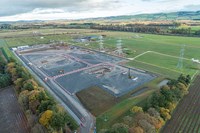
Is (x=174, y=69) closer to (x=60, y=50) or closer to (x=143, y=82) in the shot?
(x=143, y=82)

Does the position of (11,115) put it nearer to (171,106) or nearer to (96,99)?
(96,99)

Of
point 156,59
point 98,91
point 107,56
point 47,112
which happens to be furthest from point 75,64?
point 47,112

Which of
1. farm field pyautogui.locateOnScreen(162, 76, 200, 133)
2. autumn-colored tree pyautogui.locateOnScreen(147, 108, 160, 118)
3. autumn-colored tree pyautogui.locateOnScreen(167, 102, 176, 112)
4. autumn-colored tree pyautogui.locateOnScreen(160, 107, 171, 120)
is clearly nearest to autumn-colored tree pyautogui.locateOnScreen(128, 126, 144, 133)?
autumn-colored tree pyautogui.locateOnScreen(147, 108, 160, 118)

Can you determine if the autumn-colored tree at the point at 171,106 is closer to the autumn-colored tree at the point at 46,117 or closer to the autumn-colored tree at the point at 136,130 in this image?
the autumn-colored tree at the point at 136,130

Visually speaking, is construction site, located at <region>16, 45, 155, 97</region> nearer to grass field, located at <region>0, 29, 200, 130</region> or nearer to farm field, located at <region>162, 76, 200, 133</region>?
grass field, located at <region>0, 29, 200, 130</region>

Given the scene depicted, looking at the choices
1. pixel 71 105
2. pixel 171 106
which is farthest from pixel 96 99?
pixel 171 106

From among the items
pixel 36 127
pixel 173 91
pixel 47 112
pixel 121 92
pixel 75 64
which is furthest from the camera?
pixel 75 64
